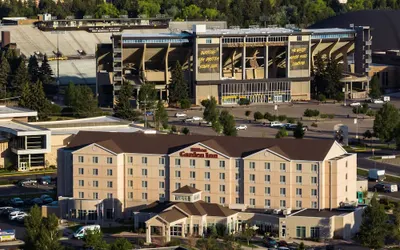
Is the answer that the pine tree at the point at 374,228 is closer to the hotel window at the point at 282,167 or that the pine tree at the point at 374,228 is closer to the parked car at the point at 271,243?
the parked car at the point at 271,243

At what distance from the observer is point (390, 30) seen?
4552 inches

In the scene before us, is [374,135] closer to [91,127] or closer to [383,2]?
[91,127]

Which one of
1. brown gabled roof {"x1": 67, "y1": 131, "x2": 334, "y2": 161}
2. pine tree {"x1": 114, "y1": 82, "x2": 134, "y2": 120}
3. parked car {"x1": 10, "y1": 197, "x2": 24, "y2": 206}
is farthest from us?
pine tree {"x1": 114, "y1": 82, "x2": 134, "y2": 120}

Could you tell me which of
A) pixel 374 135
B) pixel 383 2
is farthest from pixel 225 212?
pixel 383 2

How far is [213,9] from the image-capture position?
14725 cm

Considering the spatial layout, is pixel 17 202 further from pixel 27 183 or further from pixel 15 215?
pixel 27 183

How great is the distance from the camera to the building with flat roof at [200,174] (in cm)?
→ 5512

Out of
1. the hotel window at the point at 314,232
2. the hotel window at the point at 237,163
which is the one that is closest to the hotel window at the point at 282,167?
the hotel window at the point at 237,163

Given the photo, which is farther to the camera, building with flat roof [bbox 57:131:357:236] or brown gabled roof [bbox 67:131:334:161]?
brown gabled roof [bbox 67:131:334:161]

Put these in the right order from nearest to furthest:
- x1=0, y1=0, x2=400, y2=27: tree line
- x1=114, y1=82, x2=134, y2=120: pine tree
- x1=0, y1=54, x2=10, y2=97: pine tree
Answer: x1=114, y1=82, x2=134, y2=120: pine tree < x1=0, y1=54, x2=10, y2=97: pine tree < x1=0, y1=0, x2=400, y2=27: tree line

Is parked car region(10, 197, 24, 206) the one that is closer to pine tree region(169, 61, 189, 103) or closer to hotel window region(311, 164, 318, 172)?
hotel window region(311, 164, 318, 172)

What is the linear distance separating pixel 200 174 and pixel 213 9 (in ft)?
301

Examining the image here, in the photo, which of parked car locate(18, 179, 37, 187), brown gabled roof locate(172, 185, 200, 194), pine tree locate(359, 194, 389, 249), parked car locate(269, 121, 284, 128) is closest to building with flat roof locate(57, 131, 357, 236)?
brown gabled roof locate(172, 185, 200, 194)

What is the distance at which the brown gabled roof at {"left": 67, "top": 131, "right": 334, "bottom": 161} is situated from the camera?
55.2 m
